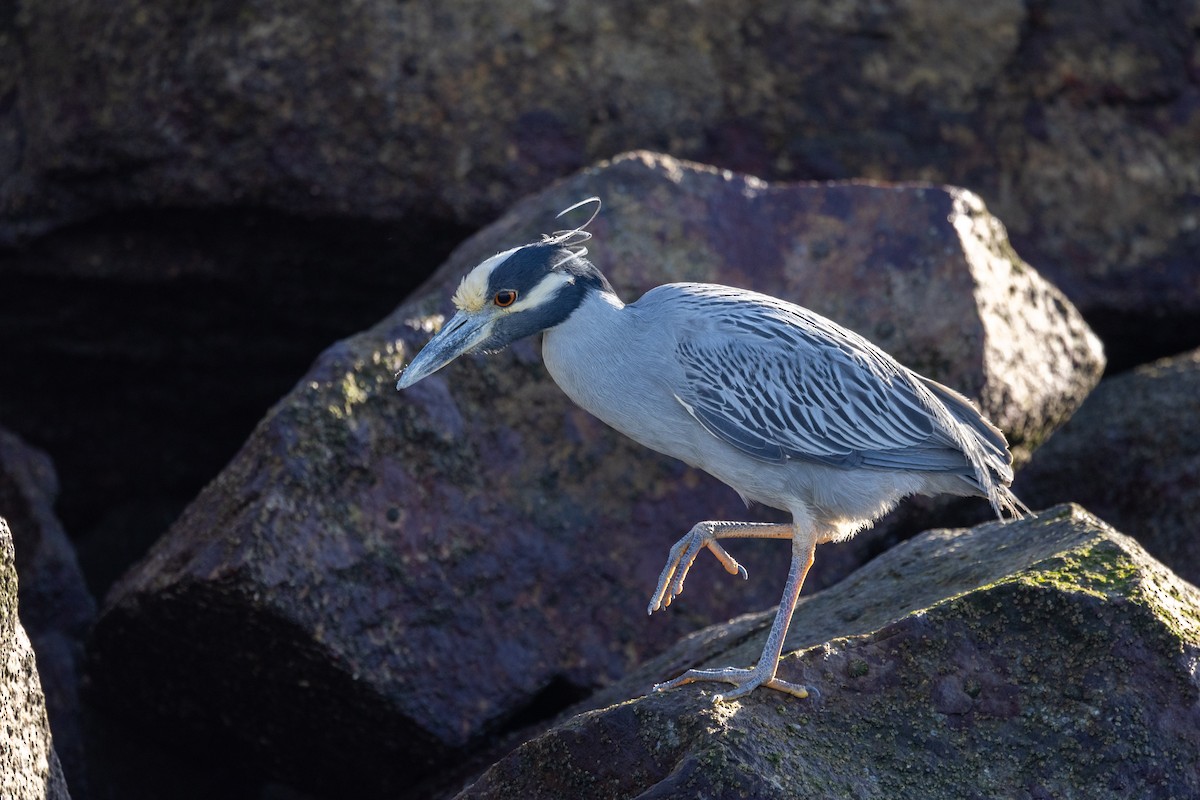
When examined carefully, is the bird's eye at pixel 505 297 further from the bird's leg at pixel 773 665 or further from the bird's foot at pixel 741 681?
the bird's foot at pixel 741 681

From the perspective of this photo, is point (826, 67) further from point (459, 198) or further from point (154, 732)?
point (154, 732)

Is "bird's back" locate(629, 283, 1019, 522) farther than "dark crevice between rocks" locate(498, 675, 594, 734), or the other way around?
"dark crevice between rocks" locate(498, 675, 594, 734)

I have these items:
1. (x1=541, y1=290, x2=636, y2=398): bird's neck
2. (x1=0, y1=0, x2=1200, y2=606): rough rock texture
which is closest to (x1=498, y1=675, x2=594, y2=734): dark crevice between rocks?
(x1=541, y1=290, x2=636, y2=398): bird's neck

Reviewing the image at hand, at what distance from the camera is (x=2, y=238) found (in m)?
7.00

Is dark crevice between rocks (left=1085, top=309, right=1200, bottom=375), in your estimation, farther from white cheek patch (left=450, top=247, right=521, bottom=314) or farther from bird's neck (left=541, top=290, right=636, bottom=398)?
white cheek patch (left=450, top=247, right=521, bottom=314)

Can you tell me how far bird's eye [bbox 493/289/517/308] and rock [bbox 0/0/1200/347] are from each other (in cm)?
269

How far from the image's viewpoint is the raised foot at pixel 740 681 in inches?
156

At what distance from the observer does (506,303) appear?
4.69m

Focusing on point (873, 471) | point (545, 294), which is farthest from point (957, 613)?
point (545, 294)

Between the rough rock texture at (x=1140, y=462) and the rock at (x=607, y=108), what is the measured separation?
3.01 ft

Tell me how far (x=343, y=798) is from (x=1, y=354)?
11.4ft

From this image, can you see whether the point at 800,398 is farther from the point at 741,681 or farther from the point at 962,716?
the point at 962,716

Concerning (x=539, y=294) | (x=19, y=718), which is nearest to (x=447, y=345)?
(x=539, y=294)

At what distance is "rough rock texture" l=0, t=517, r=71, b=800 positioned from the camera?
147 inches
